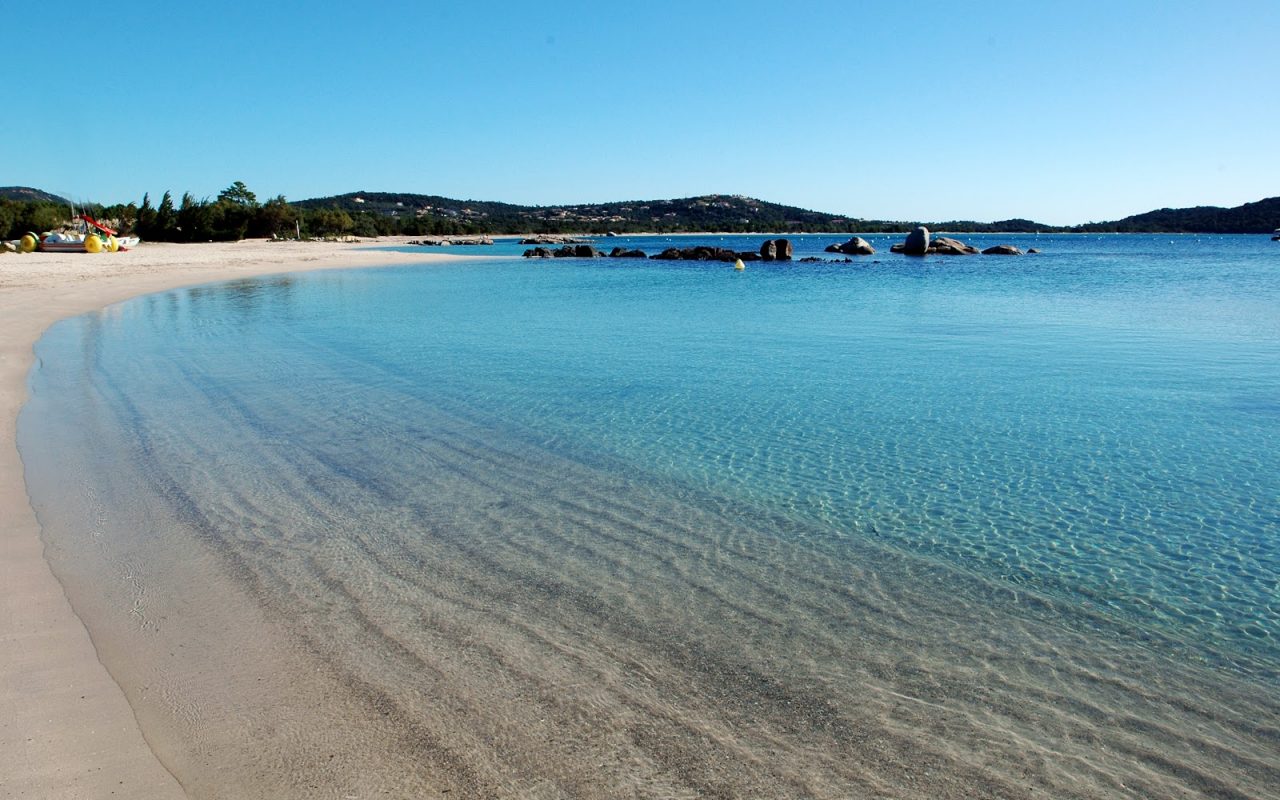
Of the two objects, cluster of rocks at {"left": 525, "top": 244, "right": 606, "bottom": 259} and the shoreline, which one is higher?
cluster of rocks at {"left": 525, "top": 244, "right": 606, "bottom": 259}

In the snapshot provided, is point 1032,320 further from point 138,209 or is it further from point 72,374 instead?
point 138,209

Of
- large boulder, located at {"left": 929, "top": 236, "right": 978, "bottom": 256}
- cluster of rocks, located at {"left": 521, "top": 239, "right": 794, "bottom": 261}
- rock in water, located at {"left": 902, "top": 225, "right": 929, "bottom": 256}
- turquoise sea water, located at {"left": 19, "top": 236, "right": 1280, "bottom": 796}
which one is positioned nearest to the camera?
turquoise sea water, located at {"left": 19, "top": 236, "right": 1280, "bottom": 796}

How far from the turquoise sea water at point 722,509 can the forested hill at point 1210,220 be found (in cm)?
16911

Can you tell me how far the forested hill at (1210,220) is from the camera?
145875 millimetres

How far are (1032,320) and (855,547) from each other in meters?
18.9

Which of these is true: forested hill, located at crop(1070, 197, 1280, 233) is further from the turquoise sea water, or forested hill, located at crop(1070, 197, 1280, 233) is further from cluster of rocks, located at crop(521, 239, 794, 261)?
the turquoise sea water

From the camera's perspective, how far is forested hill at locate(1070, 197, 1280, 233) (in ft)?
479

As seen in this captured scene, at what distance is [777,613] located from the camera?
465cm

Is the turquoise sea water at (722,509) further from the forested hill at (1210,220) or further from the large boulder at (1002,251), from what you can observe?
the forested hill at (1210,220)

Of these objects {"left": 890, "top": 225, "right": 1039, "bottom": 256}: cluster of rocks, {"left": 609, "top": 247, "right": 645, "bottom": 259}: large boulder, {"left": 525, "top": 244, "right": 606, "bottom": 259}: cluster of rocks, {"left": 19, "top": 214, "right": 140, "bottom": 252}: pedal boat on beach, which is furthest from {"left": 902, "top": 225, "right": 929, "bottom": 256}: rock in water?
{"left": 19, "top": 214, "right": 140, "bottom": 252}: pedal boat on beach

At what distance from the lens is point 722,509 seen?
642 centimetres

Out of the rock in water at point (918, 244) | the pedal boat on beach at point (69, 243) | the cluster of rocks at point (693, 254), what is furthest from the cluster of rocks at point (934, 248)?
the pedal boat on beach at point (69, 243)

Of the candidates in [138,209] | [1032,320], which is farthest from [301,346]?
Result: [138,209]

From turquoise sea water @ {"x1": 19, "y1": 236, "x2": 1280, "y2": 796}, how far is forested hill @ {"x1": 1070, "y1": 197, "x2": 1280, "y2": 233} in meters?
169
